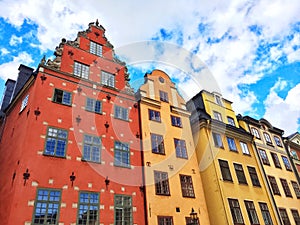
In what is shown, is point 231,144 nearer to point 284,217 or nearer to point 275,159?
point 275,159

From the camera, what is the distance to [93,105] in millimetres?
17641

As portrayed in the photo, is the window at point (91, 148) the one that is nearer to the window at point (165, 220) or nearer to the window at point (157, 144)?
the window at point (157, 144)

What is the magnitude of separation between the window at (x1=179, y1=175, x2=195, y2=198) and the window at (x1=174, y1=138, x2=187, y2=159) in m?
1.80

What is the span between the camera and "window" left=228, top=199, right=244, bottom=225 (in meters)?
19.6

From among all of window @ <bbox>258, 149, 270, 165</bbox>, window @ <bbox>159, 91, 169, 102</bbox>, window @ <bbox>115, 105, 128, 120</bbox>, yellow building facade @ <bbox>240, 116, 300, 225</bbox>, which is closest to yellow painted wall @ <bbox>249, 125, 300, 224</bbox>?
yellow building facade @ <bbox>240, 116, 300, 225</bbox>

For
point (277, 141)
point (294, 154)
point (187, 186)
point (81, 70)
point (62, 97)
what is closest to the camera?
point (62, 97)

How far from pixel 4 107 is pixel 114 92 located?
9869 mm

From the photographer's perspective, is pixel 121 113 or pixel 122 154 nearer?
pixel 122 154

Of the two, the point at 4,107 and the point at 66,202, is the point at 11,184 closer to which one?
the point at 66,202

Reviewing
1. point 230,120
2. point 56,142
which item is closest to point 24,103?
point 56,142

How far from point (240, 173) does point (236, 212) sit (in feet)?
13.9

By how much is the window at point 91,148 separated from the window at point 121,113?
2.91m

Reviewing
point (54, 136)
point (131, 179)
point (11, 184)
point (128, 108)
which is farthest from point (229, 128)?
point (11, 184)

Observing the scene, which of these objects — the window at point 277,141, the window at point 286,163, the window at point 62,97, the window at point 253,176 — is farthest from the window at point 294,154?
the window at point 62,97
